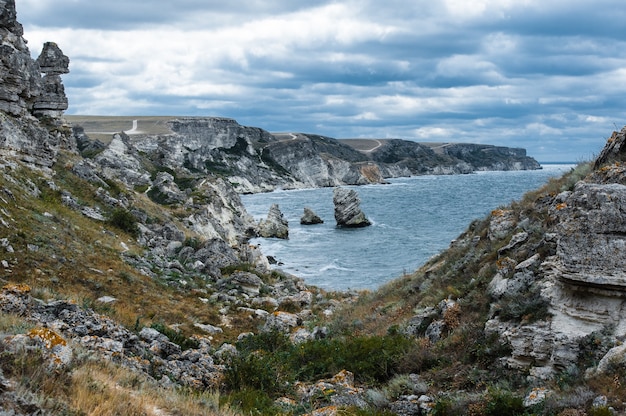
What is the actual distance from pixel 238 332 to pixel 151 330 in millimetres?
6187

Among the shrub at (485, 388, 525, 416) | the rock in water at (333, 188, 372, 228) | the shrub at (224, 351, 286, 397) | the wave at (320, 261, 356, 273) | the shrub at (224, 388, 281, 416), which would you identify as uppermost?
the shrub at (485, 388, 525, 416)

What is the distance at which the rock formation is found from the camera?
1284 inches

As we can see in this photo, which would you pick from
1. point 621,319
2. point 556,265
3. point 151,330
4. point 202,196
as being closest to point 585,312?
point 621,319

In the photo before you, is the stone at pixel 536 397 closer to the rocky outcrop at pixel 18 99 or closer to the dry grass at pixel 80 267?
the dry grass at pixel 80 267

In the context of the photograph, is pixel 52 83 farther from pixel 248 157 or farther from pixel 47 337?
pixel 248 157

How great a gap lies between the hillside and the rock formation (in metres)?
7.14

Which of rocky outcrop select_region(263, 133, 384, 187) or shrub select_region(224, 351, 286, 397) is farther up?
rocky outcrop select_region(263, 133, 384, 187)

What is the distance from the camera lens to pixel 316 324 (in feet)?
59.7

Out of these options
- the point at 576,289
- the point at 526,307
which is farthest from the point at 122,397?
the point at 576,289

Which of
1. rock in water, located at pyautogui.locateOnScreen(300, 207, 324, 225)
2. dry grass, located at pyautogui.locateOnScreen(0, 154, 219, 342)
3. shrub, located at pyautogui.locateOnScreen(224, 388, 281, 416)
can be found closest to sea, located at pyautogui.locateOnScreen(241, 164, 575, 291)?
rock in water, located at pyautogui.locateOnScreen(300, 207, 324, 225)

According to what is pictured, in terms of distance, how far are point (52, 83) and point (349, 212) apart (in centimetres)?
4599

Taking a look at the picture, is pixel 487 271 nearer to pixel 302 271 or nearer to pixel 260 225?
pixel 302 271

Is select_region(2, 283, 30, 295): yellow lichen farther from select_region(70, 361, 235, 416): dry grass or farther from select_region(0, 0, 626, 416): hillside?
select_region(70, 361, 235, 416): dry grass

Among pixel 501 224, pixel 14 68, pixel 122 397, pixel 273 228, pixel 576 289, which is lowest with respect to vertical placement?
pixel 273 228
